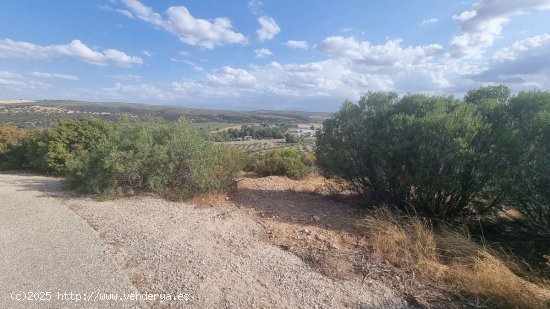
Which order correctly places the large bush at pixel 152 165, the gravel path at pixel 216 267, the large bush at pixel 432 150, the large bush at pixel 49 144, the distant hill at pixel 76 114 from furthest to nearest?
1. the distant hill at pixel 76 114
2. the large bush at pixel 49 144
3. the large bush at pixel 152 165
4. the large bush at pixel 432 150
5. the gravel path at pixel 216 267

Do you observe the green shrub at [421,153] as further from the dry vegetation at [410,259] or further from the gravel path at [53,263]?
the gravel path at [53,263]

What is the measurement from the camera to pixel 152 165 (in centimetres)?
812

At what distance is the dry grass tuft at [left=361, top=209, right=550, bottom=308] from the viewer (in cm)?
371

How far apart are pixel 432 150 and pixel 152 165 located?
23.1 ft

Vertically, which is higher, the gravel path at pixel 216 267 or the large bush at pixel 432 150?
the large bush at pixel 432 150

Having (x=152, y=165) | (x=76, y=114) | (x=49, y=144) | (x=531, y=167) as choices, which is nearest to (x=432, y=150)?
(x=531, y=167)

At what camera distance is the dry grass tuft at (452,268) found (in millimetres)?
3709

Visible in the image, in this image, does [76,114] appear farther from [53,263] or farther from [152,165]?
[53,263]

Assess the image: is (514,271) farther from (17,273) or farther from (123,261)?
(17,273)

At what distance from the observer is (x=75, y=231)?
17.4 feet

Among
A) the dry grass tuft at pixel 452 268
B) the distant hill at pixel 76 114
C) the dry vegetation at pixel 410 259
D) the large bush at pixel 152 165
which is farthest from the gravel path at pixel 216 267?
the distant hill at pixel 76 114

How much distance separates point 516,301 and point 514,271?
1183mm

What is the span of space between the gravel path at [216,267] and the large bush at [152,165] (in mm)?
1527

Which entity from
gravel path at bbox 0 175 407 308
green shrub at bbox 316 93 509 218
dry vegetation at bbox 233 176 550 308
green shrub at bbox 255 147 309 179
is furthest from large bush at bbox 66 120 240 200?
green shrub at bbox 255 147 309 179
